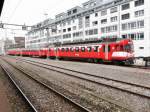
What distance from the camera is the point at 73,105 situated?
807 cm

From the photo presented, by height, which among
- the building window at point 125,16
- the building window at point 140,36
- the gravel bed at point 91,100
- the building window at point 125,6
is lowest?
the gravel bed at point 91,100

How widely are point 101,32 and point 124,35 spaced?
354 inches

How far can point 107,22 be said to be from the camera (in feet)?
178

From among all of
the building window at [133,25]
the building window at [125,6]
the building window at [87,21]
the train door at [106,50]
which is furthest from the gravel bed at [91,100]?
the building window at [87,21]

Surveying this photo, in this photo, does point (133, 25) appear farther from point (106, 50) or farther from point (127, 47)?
point (127, 47)

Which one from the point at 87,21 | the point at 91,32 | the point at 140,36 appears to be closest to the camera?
the point at 140,36

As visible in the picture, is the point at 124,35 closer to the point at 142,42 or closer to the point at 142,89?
the point at 142,42

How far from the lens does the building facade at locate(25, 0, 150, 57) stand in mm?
44031

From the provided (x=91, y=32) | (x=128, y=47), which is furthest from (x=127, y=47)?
A: (x=91, y=32)

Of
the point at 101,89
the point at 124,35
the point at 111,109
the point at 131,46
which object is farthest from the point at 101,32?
the point at 111,109

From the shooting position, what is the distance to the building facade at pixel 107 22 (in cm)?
4403

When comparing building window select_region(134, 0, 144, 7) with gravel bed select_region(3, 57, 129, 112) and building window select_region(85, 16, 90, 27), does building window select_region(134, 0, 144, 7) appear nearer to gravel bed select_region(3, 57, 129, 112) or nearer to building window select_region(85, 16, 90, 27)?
building window select_region(85, 16, 90, 27)

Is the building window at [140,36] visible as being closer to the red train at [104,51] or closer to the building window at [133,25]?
the building window at [133,25]

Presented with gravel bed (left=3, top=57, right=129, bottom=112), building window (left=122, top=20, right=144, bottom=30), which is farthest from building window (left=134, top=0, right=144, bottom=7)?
gravel bed (left=3, top=57, right=129, bottom=112)
